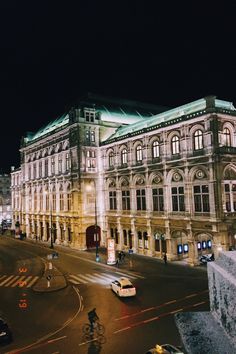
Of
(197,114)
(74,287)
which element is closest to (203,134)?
(197,114)

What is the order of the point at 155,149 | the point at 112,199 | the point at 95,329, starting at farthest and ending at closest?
the point at 112,199 → the point at 155,149 → the point at 95,329

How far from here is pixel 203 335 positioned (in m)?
4.40

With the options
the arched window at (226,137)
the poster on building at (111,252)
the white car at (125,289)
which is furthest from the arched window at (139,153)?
the white car at (125,289)

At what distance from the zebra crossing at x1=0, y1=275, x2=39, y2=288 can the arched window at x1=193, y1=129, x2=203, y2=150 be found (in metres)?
25.5

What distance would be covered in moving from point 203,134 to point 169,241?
1546 centimetres

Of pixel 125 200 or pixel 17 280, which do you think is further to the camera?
pixel 125 200

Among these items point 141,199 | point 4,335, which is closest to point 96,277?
point 141,199

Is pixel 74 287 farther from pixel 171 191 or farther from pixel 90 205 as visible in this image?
pixel 90 205

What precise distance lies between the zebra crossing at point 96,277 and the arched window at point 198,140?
1789cm

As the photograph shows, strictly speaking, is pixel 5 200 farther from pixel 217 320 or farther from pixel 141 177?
pixel 217 320

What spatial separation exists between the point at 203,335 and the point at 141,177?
4388 cm

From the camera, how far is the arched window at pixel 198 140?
38625 mm

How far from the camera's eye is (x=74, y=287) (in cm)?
2988

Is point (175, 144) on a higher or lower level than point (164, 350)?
higher
